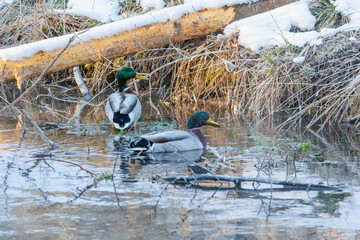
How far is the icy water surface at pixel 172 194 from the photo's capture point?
4516mm

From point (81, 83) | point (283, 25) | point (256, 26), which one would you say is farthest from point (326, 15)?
point (81, 83)

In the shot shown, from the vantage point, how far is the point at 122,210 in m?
4.97

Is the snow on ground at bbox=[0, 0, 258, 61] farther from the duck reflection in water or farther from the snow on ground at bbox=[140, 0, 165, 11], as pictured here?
the duck reflection in water

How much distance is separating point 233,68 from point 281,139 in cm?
201

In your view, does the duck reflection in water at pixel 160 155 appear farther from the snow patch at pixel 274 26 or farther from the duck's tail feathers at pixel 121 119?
the snow patch at pixel 274 26

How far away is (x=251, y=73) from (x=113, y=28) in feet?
6.91

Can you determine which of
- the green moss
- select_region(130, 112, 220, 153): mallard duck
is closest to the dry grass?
the green moss

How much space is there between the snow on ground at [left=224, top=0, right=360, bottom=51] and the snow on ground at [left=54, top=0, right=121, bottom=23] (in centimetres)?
278

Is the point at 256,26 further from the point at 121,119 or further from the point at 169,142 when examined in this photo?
the point at 169,142

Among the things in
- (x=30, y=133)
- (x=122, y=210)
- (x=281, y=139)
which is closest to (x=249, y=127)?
(x=281, y=139)

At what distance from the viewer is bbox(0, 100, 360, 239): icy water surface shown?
4.52 meters

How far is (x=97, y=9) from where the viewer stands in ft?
41.3

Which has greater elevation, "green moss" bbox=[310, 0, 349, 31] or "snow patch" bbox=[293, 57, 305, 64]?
"green moss" bbox=[310, 0, 349, 31]

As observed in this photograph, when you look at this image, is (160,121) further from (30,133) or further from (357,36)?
(357,36)
